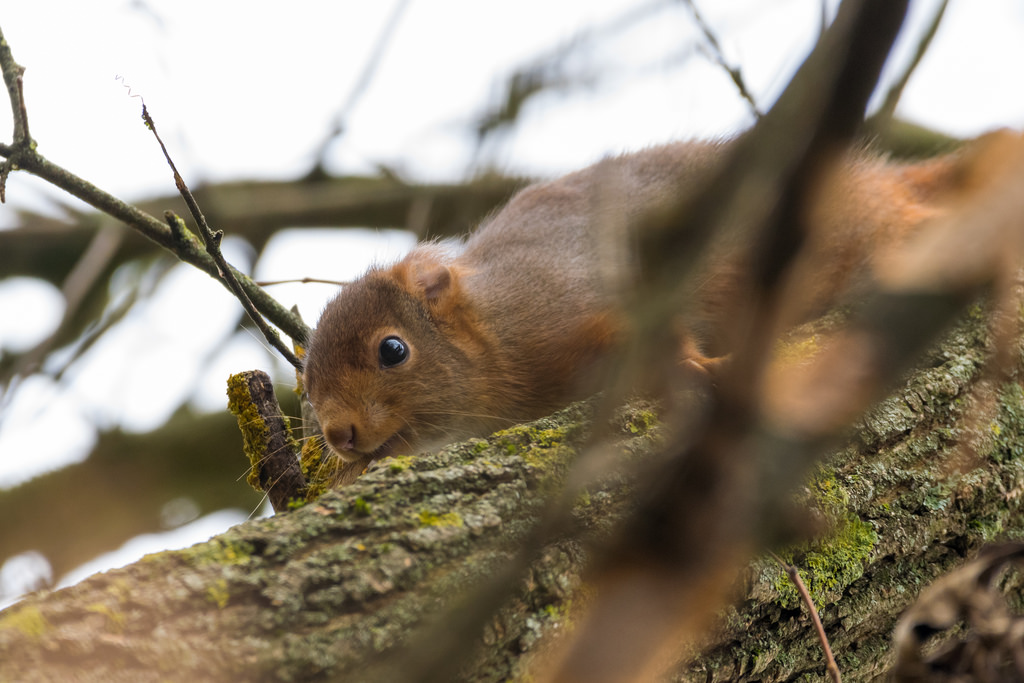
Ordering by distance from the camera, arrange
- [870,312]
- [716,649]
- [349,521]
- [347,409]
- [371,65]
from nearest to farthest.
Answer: [870,312]
[349,521]
[716,649]
[347,409]
[371,65]

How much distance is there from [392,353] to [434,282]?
36cm

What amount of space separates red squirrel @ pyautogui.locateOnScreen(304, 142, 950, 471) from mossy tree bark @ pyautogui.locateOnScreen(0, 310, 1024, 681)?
2.26 feet

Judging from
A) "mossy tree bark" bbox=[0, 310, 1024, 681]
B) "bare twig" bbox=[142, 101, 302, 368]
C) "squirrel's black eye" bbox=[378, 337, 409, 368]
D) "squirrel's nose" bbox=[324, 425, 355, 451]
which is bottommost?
"mossy tree bark" bbox=[0, 310, 1024, 681]

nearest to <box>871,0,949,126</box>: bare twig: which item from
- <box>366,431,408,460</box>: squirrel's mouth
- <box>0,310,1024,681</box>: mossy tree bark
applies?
<box>0,310,1024,681</box>: mossy tree bark

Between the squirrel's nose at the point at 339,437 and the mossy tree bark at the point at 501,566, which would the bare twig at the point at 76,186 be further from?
the mossy tree bark at the point at 501,566

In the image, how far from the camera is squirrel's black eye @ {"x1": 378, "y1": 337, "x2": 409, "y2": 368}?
3.04 m

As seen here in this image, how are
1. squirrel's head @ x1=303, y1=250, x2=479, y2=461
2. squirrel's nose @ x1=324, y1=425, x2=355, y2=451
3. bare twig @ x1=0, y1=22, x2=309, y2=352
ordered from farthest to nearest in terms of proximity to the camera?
squirrel's head @ x1=303, y1=250, x2=479, y2=461 < squirrel's nose @ x1=324, y1=425, x2=355, y2=451 < bare twig @ x1=0, y1=22, x2=309, y2=352

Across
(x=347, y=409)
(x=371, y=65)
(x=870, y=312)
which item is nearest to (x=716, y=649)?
(x=870, y=312)

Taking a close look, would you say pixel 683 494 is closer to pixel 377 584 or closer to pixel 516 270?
pixel 377 584

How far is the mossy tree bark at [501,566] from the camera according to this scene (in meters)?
1.17

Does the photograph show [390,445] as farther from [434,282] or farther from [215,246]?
[215,246]

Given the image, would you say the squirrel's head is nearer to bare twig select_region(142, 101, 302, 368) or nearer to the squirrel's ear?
the squirrel's ear

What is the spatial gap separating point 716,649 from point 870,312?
49.5 inches

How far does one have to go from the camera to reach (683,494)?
0.75 meters
